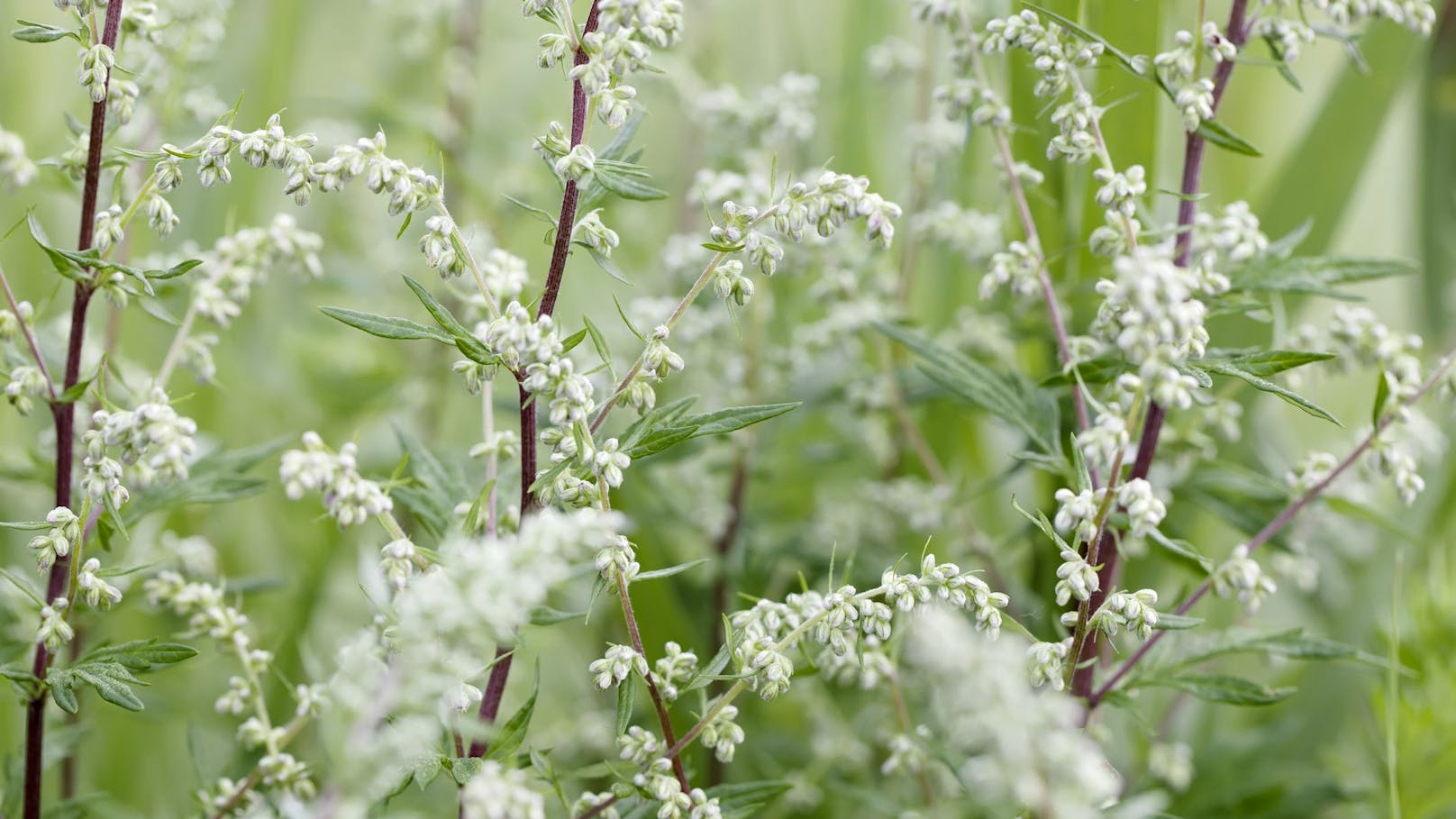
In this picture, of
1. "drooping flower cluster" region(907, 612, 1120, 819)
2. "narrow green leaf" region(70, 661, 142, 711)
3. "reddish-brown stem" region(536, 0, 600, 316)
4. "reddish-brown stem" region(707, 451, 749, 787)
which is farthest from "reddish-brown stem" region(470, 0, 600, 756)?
"reddish-brown stem" region(707, 451, 749, 787)

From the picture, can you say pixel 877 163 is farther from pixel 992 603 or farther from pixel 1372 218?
pixel 1372 218

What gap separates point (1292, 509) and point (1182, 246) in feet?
0.72

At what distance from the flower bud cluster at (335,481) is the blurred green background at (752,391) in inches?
8.6

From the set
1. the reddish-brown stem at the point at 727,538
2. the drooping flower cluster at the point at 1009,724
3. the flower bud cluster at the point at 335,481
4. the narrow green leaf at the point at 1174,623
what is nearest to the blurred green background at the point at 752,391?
the reddish-brown stem at the point at 727,538

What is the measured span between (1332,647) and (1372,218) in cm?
198

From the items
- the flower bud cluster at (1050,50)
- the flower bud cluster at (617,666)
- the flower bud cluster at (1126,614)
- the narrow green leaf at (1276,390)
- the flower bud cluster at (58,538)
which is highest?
the flower bud cluster at (1050,50)

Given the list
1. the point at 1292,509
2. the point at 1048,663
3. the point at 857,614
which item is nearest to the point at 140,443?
the point at 857,614

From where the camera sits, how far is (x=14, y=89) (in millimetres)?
1809

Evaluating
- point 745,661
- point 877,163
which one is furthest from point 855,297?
point 745,661

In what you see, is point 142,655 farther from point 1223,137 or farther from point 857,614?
point 1223,137

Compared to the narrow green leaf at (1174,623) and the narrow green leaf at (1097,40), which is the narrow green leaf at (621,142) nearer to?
the narrow green leaf at (1097,40)

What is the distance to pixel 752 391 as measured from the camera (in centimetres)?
131

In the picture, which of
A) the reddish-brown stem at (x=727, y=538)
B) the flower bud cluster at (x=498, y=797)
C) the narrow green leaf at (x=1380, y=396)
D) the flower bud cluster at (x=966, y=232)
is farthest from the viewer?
the reddish-brown stem at (x=727, y=538)

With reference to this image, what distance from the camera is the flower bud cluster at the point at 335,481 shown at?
63 cm
